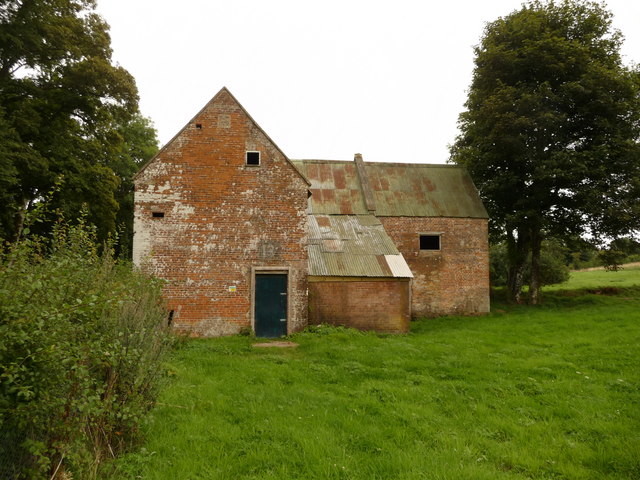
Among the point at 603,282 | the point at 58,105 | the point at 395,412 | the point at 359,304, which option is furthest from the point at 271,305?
the point at 603,282

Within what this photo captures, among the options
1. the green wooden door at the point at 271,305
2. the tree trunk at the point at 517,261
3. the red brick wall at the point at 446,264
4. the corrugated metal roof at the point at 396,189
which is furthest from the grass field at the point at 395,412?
the tree trunk at the point at 517,261

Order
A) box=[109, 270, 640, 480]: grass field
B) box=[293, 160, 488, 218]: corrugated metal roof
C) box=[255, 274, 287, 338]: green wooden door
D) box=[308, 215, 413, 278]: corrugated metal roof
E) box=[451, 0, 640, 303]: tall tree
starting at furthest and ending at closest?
box=[293, 160, 488, 218]: corrugated metal roof → box=[451, 0, 640, 303]: tall tree → box=[308, 215, 413, 278]: corrugated metal roof → box=[255, 274, 287, 338]: green wooden door → box=[109, 270, 640, 480]: grass field

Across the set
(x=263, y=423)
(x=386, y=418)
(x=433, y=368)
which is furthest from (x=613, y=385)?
(x=263, y=423)

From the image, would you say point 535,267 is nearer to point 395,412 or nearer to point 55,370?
point 395,412

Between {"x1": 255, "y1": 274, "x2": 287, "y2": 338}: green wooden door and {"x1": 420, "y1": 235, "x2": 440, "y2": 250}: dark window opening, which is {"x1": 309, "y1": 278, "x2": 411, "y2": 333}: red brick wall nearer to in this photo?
{"x1": 255, "y1": 274, "x2": 287, "y2": 338}: green wooden door

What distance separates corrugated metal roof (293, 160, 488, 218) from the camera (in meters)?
19.4

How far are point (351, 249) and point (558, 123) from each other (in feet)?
43.2

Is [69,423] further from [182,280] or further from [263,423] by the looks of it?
[182,280]

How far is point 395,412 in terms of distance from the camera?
20.5 feet

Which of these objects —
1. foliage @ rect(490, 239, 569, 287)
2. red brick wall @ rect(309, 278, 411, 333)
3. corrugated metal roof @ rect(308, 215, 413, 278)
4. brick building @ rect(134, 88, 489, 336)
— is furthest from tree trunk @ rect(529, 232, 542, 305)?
red brick wall @ rect(309, 278, 411, 333)

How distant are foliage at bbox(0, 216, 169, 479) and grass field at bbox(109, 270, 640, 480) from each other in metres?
0.66

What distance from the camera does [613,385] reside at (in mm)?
7816

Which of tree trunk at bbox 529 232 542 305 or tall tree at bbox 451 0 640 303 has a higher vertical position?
tall tree at bbox 451 0 640 303

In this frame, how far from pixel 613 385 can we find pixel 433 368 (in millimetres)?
3551
